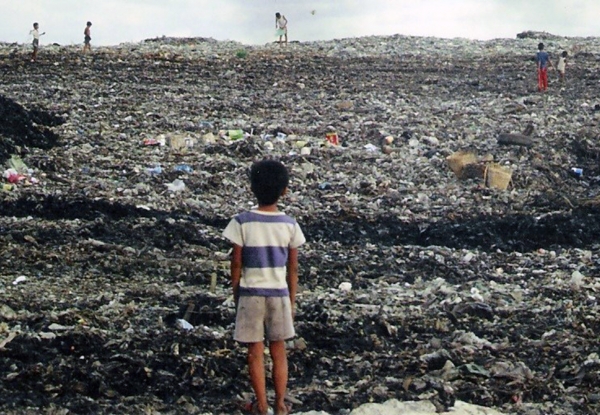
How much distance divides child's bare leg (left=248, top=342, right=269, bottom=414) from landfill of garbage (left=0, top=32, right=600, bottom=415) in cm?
18

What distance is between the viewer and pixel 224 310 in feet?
19.4

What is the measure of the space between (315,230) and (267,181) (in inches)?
185

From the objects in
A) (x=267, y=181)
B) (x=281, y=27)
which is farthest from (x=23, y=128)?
(x=281, y=27)

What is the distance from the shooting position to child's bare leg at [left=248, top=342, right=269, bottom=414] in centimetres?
421

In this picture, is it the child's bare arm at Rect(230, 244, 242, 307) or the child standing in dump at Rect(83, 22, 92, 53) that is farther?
the child standing in dump at Rect(83, 22, 92, 53)

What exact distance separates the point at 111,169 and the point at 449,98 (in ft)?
22.4

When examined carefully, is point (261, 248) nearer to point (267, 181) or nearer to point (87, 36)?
point (267, 181)

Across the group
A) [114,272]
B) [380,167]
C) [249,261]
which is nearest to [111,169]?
[380,167]

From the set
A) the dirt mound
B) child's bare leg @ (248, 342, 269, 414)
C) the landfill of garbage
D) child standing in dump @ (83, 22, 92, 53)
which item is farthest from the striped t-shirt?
child standing in dump @ (83, 22, 92, 53)

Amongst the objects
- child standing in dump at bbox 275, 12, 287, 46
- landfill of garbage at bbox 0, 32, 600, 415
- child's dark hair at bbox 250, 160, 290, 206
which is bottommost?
landfill of garbage at bbox 0, 32, 600, 415

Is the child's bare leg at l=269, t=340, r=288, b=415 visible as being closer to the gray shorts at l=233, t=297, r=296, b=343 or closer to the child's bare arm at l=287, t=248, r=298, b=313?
the gray shorts at l=233, t=297, r=296, b=343

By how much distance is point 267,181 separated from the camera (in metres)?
4.16

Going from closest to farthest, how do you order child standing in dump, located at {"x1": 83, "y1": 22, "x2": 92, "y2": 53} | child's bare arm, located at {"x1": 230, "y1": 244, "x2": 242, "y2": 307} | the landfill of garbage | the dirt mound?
1. child's bare arm, located at {"x1": 230, "y1": 244, "x2": 242, "y2": 307}
2. the landfill of garbage
3. the dirt mound
4. child standing in dump, located at {"x1": 83, "y1": 22, "x2": 92, "y2": 53}

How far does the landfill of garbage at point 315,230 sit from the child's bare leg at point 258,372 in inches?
7.2
